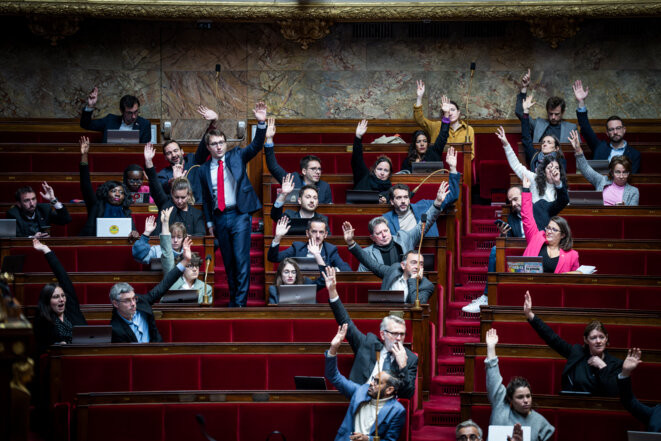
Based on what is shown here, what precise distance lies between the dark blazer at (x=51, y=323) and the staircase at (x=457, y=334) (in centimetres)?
145

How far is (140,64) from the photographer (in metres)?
7.77

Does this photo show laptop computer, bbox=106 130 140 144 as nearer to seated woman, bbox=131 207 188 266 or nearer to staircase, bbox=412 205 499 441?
seated woman, bbox=131 207 188 266

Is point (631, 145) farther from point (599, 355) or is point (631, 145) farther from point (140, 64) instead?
point (140, 64)

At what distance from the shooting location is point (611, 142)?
252 inches

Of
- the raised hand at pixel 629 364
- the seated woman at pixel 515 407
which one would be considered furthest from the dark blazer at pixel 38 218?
the raised hand at pixel 629 364

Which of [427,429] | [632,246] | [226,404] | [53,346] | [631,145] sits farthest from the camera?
[631,145]

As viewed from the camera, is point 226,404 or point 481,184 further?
point 481,184

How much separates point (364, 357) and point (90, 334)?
3.59ft

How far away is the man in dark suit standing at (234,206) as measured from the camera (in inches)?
206

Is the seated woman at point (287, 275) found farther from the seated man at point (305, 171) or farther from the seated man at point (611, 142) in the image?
the seated man at point (611, 142)

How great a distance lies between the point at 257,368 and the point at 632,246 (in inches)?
77.6

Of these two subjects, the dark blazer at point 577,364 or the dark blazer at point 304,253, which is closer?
the dark blazer at point 577,364

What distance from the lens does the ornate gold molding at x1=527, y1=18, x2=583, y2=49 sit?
24.7 ft

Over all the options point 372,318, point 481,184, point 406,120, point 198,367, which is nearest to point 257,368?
point 198,367
